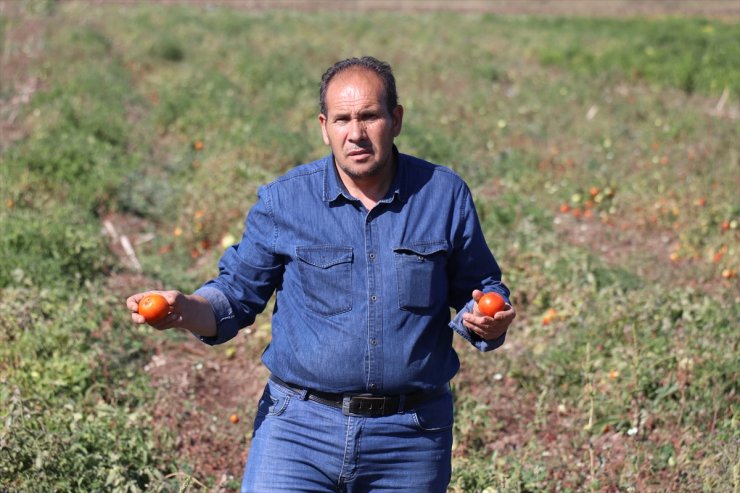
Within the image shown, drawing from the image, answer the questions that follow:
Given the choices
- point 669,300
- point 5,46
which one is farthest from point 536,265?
point 5,46

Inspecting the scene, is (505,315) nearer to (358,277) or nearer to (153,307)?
(358,277)

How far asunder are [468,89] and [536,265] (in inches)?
263

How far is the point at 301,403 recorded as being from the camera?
8.60ft

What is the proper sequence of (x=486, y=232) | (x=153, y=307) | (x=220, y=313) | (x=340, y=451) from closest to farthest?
(x=153, y=307) → (x=340, y=451) → (x=220, y=313) → (x=486, y=232)

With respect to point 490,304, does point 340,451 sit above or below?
below

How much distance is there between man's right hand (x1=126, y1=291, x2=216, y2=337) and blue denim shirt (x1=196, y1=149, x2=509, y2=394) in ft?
0.14

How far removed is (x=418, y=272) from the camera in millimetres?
2611

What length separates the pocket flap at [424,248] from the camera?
2.61 metres

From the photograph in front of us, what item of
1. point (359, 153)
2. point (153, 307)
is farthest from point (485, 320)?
point (153, 307)

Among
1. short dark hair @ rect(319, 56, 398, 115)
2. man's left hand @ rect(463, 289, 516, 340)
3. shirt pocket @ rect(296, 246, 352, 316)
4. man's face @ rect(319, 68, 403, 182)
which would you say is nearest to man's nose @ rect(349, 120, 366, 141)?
man's face @ rect(319, 68, 403, 182)

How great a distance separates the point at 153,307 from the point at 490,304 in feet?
2.81

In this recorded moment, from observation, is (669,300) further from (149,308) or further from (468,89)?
(468,89)

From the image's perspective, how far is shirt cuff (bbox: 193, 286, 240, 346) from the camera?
2.66 m

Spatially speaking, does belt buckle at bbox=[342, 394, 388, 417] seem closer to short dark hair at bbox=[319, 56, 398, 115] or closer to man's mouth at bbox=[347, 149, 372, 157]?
man's mouth at bbox=[347, 149, 372, 157]
